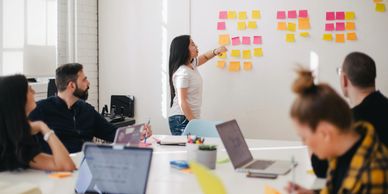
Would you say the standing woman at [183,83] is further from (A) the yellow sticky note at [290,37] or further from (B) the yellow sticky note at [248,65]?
(A) the yellow sticky note at [290,37]

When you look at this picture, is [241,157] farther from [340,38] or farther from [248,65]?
[340,38]

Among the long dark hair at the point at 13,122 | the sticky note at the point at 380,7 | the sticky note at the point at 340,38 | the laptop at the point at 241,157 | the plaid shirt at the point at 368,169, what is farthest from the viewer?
the sticky note at the point at 340,38

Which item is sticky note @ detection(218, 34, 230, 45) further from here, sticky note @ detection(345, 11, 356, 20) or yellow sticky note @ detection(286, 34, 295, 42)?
sticky note @ detection(345, 11, 356, 20)

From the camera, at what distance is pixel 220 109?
4.82 meters

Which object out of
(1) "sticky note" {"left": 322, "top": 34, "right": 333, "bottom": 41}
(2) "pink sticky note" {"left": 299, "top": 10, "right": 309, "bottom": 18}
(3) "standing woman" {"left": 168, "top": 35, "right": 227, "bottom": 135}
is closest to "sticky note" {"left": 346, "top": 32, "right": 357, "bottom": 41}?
(1) "sticky note" {"left": 322, "top": 34, "right": 333, "bottom": 41}

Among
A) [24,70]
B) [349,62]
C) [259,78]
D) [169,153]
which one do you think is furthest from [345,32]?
[24,70]

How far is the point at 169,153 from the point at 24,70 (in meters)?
2.11

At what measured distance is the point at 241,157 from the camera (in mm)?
2604

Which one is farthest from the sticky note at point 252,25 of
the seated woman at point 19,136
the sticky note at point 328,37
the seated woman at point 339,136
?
the seated woman at point 339,136

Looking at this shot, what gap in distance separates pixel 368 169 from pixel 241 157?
125 cm

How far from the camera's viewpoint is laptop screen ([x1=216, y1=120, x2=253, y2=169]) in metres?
Result: 2.51

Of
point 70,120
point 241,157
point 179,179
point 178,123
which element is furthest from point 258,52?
point 179,179

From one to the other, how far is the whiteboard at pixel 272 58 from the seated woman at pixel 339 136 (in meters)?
2.89

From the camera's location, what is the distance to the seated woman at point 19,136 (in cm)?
232
